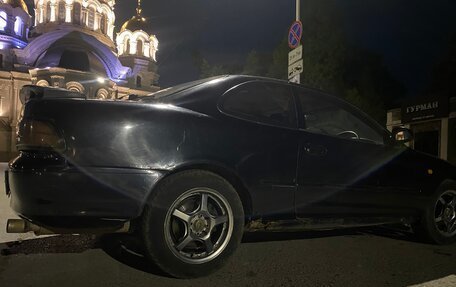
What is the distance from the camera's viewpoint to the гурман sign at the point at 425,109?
66.2 ft

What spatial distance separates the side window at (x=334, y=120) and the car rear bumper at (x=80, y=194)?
170 cm

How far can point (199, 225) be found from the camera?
301 centimetres

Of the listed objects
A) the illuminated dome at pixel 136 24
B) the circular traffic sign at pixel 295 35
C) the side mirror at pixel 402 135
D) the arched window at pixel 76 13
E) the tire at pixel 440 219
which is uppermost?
the illuminated dome at pixel 136 24

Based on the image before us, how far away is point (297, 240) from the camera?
4336 mm

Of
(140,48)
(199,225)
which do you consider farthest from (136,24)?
(199,225)

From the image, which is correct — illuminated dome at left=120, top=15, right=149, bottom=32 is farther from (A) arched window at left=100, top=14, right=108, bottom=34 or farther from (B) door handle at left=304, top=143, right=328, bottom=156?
(B) door handle at left=304, top=143, right=328, bottom=156

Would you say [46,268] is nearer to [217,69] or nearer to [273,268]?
[273,268]

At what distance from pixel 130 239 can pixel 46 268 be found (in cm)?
72

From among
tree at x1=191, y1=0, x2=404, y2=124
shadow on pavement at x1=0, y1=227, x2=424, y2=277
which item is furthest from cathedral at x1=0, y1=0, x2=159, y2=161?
shadow on pavement at x1=0, y1=227, x2=424, y2=277

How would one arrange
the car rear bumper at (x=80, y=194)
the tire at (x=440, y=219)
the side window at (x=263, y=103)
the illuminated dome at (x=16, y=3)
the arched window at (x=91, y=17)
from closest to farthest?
the car rear bumper at (x=80, y=194) → the side window at (x=263, y=103) → the tire at (x=440, y=219) → the illuminated dome at (x=16, y=3) → the arched window at (x=91, y=17)

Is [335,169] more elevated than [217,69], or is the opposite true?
[217,69]

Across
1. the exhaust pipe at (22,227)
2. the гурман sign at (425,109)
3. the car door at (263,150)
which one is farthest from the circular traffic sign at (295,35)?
the гурман sign at (425,109)

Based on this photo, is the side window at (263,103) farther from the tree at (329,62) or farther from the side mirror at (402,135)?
the tree at (329,62)

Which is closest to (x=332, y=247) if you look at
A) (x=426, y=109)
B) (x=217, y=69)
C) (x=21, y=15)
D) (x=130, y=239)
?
(x=130, y=239)
